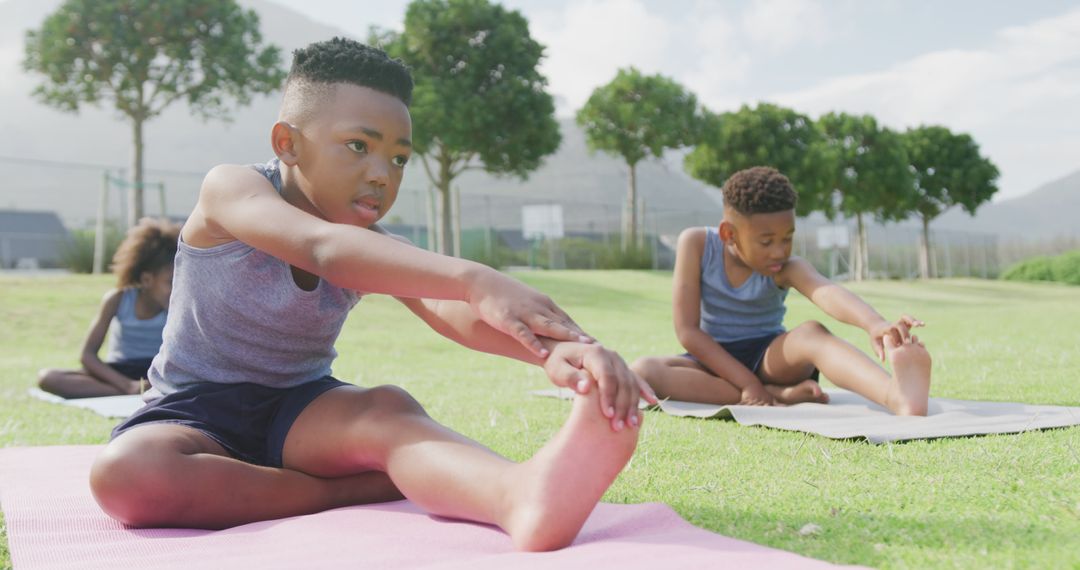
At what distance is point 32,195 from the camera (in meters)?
23.7

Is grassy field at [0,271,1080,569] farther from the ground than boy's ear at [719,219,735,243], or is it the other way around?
boy's ear at [719,219,735,243]

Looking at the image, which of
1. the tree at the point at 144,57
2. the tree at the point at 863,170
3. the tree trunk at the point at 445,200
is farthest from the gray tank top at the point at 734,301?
the tree at the point at 863,170

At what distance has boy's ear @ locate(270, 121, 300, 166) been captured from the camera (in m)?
2.53

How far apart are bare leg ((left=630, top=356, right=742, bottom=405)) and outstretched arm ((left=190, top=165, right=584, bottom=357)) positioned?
2757 millimetres

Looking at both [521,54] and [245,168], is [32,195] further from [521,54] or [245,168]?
[245,168]

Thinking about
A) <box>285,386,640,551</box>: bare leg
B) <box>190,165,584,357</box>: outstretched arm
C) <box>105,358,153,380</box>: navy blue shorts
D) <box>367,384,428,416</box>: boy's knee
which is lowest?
<box>105,358,153,380</box>: navy blue shorts

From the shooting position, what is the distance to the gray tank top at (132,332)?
6113 mm

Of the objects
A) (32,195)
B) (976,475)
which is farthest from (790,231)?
(32,195)

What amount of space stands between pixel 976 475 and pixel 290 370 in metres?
1.95

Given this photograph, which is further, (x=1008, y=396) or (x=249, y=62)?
(x=249, y=62)

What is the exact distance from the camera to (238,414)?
2570 mm

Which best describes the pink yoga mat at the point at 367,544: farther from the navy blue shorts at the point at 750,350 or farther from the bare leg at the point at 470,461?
the navy blue shorts at the point at 750,350

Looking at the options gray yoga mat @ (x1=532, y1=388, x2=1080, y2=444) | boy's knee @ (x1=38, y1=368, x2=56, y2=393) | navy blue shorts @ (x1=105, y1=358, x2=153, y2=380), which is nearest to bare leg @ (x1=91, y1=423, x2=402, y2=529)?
gray yoga mat @ (x1=532, y1=388, x2=1080, y2=444)

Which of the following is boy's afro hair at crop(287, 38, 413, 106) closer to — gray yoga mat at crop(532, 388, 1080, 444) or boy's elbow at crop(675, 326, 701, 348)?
gray yoga mat at crop(532, 388, 1080, 444)
